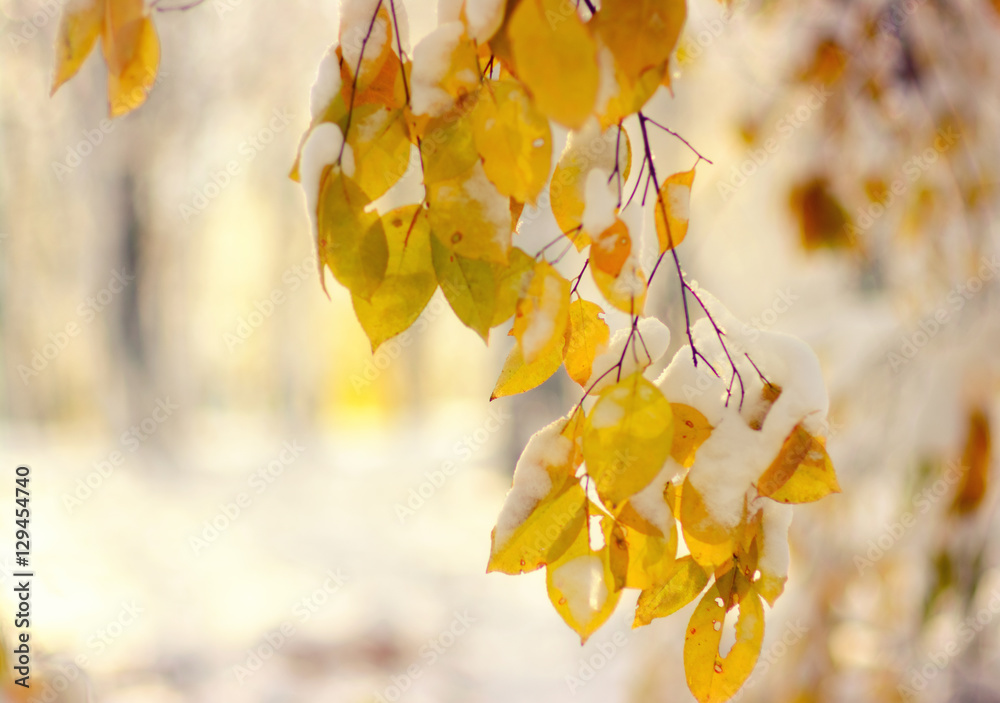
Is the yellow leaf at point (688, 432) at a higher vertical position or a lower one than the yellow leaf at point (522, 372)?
lower

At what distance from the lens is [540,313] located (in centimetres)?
39

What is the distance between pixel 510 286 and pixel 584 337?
107mm

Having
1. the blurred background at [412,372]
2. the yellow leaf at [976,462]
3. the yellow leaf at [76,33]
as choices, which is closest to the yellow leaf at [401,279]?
the blurred background at [412,372]

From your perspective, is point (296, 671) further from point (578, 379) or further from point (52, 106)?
point (52, 106)

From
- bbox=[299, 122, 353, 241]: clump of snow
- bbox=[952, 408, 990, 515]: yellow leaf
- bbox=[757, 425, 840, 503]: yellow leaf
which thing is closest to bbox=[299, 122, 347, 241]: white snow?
bbox=[299, 122, 353, 241]: clump of snow

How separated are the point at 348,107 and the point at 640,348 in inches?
9.5

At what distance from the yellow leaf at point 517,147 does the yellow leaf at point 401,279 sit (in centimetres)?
6

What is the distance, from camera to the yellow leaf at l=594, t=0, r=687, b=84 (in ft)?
1.17

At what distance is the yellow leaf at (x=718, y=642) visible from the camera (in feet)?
1.39

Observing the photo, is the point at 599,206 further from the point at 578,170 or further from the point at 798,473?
the point at 798,473

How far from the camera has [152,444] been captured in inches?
288

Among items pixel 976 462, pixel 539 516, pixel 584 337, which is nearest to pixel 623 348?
pixel 584 337

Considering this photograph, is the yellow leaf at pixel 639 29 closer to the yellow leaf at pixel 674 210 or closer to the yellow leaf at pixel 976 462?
the yellow leaf at pixel 674 210

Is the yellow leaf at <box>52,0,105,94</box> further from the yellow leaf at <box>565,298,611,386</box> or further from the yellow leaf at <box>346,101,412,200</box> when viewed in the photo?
the yellow leaf at <box>565,298,611,386</box>
